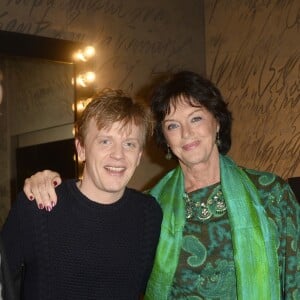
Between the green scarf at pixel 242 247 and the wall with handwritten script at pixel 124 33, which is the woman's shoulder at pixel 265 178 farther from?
the wall with handwritten script at pixel 124 33

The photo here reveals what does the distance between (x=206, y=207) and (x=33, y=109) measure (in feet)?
4.24

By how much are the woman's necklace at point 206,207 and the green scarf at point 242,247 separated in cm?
2

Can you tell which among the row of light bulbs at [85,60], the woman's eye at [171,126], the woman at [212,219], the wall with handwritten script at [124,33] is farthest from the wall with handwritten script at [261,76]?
the woman's eye at [171,126]

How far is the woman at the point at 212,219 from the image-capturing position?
1546mm

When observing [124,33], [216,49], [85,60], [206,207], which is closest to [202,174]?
[206,207]

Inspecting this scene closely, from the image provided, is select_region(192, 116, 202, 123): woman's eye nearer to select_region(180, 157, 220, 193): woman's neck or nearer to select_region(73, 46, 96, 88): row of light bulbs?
select_region(180, 157, 220, 193): woman's neck

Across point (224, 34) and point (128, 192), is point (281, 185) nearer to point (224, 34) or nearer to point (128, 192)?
point (128, 192)

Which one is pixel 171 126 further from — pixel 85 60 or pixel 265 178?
pixel 85 60

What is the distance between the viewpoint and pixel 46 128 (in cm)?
260

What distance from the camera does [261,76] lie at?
296cm

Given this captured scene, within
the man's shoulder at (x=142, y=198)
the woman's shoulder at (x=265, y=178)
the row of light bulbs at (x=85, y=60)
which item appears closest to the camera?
the man's shoulder at (x=142, y=198)

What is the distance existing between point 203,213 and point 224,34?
6.32ft

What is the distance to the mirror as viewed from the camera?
2490 millimetres

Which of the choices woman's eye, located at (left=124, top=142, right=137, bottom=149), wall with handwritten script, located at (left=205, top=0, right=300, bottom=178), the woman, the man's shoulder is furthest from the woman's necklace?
wall with handwritten script, located at (left=205, top=0, right=300, bottom=178)
